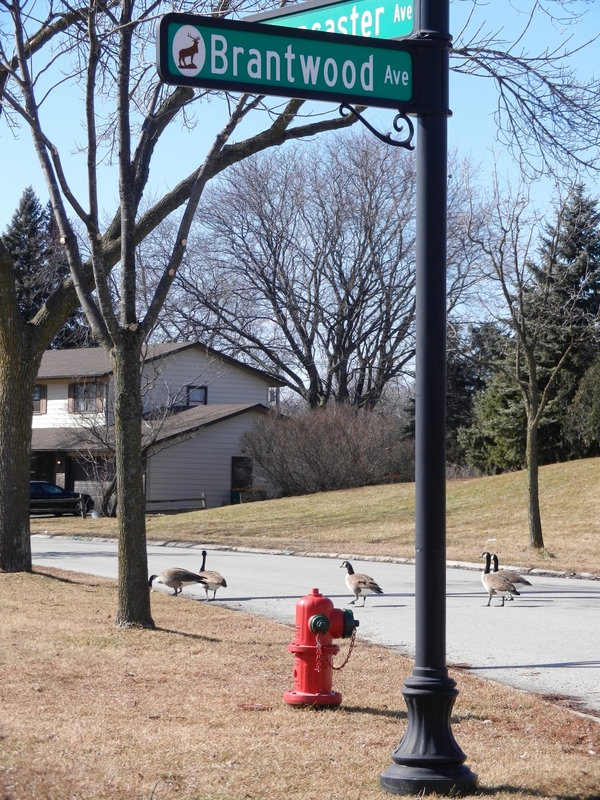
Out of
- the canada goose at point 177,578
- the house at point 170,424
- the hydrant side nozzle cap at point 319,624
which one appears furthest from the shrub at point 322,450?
the hydrant side nozzle cap at point 319,624

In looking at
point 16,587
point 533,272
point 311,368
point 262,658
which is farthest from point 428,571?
point 311,368

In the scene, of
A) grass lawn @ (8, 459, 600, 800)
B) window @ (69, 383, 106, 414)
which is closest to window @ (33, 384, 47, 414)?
window @ (69, 383, 106, 414)

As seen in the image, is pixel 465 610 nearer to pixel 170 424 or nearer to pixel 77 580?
pixel 77 580

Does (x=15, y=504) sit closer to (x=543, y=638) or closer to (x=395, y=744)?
(x=543, y=638)

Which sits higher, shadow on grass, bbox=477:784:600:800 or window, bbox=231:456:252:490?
window, bbox=231:456:252:490

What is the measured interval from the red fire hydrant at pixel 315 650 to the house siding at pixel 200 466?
38183 millimetres

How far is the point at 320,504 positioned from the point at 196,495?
35.4ft

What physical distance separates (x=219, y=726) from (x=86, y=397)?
39.0 meters

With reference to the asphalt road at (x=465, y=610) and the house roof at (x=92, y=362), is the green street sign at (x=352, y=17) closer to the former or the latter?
the asphalt road at (x=465, y=610)

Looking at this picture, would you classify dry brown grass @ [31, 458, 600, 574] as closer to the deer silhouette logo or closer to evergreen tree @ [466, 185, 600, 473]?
evergreen tree @ [466, 185, 600, 473]

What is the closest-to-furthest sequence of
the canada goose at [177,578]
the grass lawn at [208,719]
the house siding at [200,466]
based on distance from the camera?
1. the grass lawn at [208,719]
2. the canada goose at [177,578]
3. the house siding at [200,466]

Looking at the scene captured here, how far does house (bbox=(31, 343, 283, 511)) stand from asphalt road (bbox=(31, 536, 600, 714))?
1942 centimetres

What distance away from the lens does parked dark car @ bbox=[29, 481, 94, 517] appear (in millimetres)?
43062

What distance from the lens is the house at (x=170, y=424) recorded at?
143 feet
